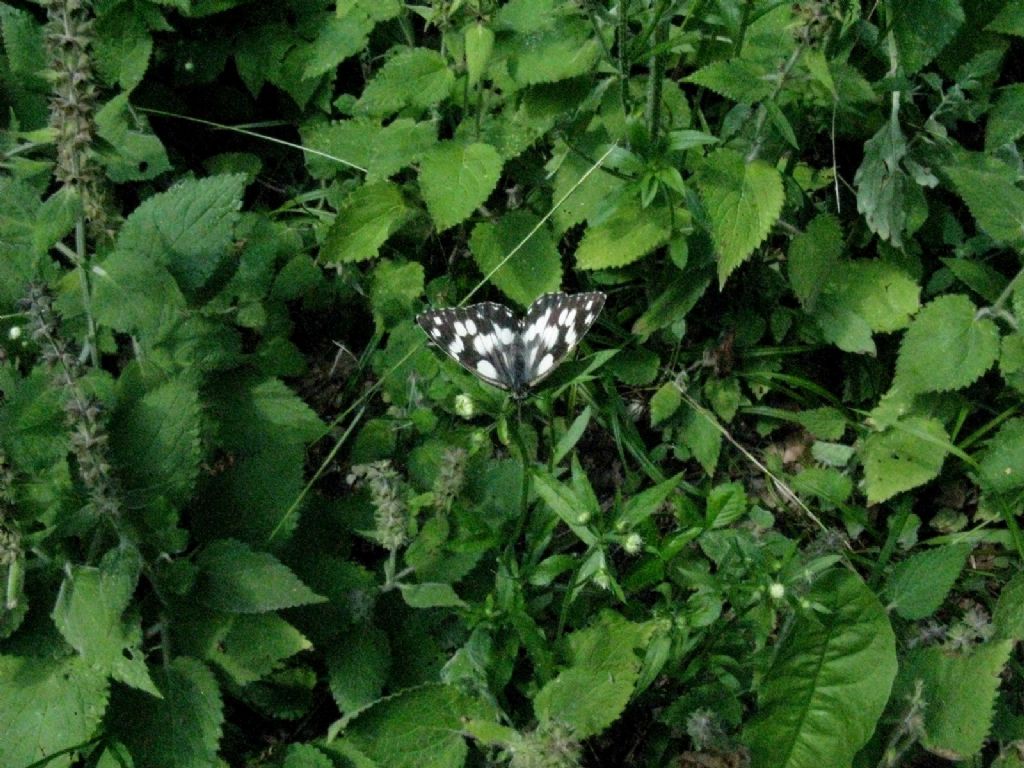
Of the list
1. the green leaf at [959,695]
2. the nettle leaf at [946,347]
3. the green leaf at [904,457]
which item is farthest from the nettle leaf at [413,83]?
the green leaf at [959,695]

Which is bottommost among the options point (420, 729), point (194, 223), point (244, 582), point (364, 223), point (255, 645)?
point (420, 729)

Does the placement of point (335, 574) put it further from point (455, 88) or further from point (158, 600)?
point (455, 88)

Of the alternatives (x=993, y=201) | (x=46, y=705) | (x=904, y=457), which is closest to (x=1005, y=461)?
(x=904, y=457)

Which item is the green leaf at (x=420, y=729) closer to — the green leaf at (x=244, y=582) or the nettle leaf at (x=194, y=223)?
the green leaf at (x=244, y=582)

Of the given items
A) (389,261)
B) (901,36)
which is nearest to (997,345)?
(901,36)

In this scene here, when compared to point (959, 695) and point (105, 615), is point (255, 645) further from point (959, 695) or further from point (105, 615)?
point (959, 695)

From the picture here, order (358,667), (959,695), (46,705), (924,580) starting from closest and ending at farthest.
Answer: (46,705), (959,695), (358,667), (924,580)

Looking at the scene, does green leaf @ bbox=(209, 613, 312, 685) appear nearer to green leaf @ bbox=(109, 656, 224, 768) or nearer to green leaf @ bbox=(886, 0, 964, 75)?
green leaf @ bbox=(109, 656, 224, 768)
